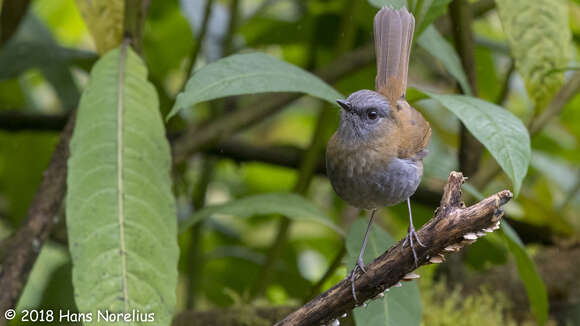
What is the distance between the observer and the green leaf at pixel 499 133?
1.51 metres

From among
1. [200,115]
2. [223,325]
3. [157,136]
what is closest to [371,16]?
[157,136]

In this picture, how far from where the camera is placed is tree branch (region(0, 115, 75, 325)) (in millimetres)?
1962

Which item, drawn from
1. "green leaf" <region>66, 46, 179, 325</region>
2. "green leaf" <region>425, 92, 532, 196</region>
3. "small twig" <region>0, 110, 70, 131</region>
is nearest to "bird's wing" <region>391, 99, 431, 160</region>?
"green leaf" <region>425, 92, 532, 196</region>

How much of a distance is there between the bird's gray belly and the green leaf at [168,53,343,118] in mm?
203

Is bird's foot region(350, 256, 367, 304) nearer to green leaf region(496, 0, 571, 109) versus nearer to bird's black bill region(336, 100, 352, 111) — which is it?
bird's black bill region(336, 100, 352, 111)

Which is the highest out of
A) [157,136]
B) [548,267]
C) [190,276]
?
[157,136]

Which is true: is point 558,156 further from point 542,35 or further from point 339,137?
point 339,137

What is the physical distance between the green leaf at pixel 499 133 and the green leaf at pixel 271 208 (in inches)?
25.0

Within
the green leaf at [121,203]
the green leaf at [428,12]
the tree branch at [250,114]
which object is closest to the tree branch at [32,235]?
Result: the green leaf at [121,203]

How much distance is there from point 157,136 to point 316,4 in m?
1.58

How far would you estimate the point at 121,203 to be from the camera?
1.78 metres

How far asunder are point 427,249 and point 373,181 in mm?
359

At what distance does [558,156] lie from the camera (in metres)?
4.25

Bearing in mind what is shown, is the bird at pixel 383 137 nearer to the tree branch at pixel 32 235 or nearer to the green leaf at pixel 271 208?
the green leaf at pixel 271 208
